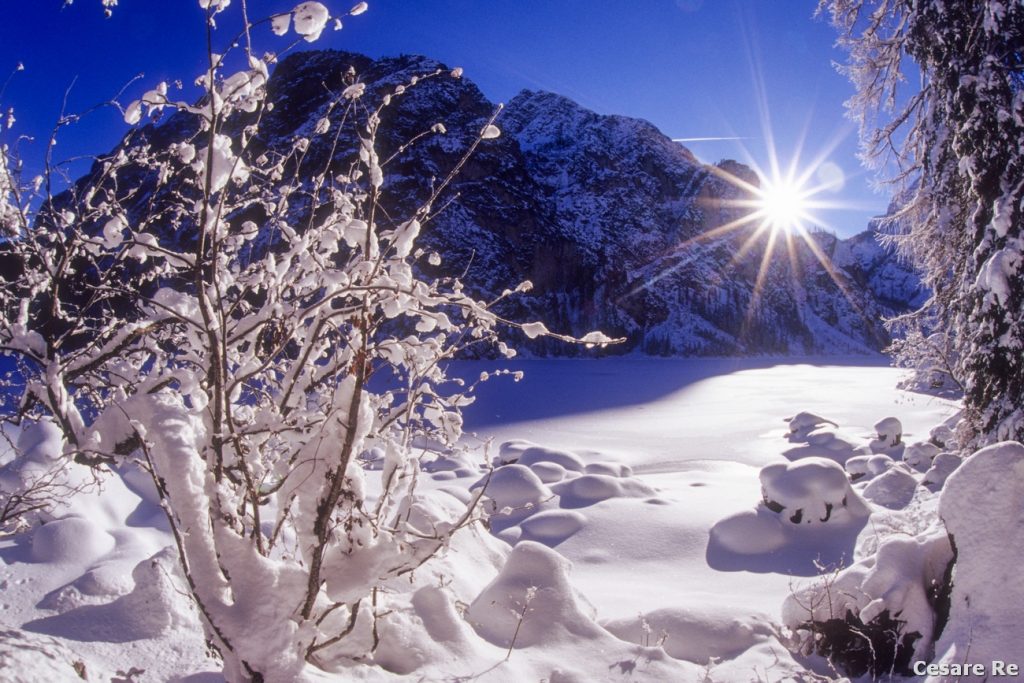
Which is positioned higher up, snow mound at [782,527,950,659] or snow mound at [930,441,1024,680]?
snow mound at [930,441,1024,680]

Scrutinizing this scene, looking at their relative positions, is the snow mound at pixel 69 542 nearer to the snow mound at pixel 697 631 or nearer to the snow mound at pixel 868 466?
the snow mound at pixel 697 631

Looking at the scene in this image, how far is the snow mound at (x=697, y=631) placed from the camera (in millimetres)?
3803

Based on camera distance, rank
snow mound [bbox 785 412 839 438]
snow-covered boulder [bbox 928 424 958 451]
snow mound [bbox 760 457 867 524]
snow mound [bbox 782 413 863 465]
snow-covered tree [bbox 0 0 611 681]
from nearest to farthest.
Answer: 1. snow-covered tree [bbox 0 0 611 681]
2. snow mound [bbox 760 457 867 524]
3. snow-covered boulder [bbox 928 424 958 451]
4. snow mound [bbox 782 413 863 465]
5. snow mound [bbox 785 412 839 438]

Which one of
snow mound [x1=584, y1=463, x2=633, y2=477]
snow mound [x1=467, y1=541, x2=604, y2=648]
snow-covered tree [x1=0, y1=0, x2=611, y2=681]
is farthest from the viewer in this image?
snow mound [x1=584, y1=463, x2=633, y2=477]

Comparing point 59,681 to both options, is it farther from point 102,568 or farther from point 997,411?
point 997,411

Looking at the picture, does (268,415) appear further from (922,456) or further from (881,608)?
(922,456)

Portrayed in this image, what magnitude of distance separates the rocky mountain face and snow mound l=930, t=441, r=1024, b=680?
5191cm

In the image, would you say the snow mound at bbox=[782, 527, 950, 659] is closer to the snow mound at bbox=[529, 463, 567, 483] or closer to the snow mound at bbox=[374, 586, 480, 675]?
the snow mound at bbox=[374, 586, 480, 675]

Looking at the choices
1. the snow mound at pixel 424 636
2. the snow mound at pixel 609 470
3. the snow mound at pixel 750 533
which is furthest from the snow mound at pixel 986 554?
the snow mound at pixel 609 470

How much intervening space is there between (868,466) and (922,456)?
3.04ft

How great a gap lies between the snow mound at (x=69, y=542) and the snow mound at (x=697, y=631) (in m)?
3.71

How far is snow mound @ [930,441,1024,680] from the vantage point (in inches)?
110

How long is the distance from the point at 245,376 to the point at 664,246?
97.4m

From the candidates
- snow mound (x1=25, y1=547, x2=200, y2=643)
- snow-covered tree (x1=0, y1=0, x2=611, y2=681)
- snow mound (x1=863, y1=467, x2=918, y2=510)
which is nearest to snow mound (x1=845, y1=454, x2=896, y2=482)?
snow mound (x1=863, y1=467, x2=918, y2=510)
